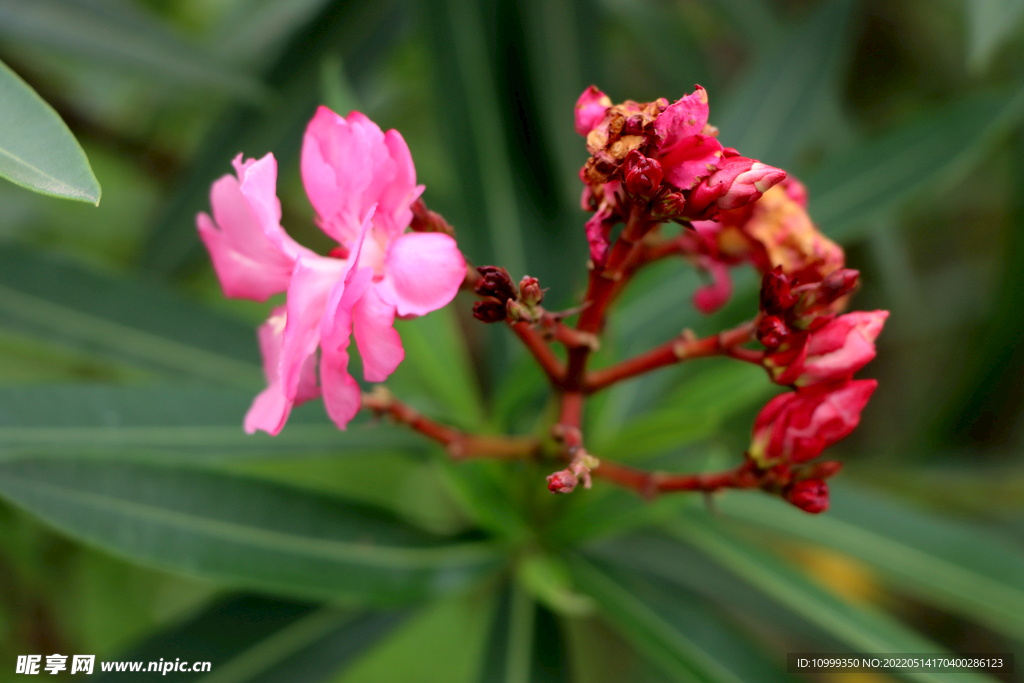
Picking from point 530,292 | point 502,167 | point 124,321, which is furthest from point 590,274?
point 124,321

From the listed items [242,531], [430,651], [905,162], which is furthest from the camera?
[430,651]

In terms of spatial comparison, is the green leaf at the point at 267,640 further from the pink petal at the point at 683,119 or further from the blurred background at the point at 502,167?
the pink petal at the point at 683,119

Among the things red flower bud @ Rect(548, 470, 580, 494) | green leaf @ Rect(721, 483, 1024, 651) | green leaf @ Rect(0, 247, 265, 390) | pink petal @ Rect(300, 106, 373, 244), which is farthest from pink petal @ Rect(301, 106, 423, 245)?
green leaf @ Rect(721, 483, 1024, 651)

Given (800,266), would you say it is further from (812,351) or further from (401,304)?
(401,304)

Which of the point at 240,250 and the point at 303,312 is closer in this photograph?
the point at 303,312

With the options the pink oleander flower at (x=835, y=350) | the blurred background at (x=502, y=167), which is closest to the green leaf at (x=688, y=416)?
the blurred background at (x=502, y=167)

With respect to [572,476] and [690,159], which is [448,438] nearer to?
[572,476]
